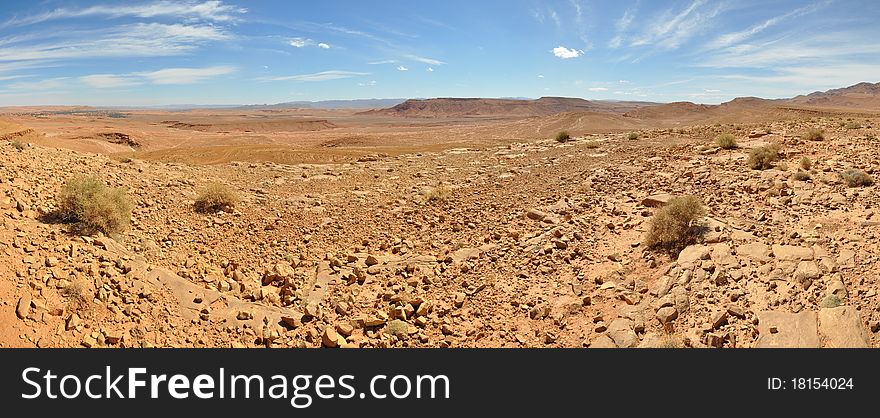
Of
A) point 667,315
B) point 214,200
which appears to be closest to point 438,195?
point 214,200

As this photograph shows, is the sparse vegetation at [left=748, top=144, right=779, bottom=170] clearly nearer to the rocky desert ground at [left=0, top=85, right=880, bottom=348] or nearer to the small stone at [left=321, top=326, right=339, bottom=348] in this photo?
the rocky desert ground at [left=0, top=85, right=880, bottom=348]

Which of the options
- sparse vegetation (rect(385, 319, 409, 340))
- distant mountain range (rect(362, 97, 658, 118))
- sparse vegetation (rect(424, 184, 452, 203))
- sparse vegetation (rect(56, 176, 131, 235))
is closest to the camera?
sparse vegetation (rect(385, 319, 409, 340))

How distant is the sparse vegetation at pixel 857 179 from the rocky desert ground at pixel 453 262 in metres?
0.07

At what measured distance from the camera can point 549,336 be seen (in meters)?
5.26

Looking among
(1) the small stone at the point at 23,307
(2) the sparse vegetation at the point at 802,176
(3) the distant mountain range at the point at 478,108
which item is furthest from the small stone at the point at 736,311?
(3) the distant mountain range at the point at 478,108

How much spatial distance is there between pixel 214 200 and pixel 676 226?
7.99 metres

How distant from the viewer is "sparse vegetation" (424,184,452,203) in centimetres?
1005

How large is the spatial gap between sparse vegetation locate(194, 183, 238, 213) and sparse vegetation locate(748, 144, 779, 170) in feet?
35.4

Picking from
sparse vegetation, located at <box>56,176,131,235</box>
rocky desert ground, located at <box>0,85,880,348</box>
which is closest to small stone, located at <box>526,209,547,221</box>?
rocky desert ground, located at <box>0,85,880,348</box>

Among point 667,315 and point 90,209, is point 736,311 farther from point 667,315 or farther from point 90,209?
point 90,209

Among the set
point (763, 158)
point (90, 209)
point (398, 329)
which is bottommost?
point (398, 329)

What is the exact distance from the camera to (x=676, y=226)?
676 centimetres

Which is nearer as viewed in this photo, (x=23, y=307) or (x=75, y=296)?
(x=23, y=307)

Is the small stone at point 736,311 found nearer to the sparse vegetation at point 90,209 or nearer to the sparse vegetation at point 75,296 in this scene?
the sparse vegetation at point 75,296
